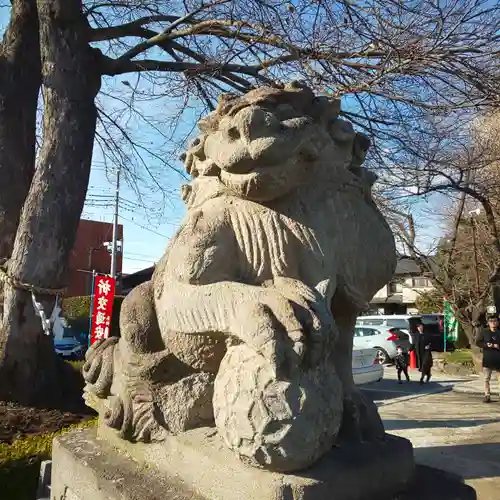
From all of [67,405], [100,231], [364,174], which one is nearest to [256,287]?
[364,174]

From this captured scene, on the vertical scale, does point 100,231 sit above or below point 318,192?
above

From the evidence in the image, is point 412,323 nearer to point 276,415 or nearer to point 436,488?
point 436,488

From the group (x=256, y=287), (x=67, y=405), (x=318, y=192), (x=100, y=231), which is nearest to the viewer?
(x=256, y=287)

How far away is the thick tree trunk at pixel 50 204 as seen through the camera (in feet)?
17.5

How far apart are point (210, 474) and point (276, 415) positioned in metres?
0.35

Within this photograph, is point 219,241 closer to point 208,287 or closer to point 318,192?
point 208,287

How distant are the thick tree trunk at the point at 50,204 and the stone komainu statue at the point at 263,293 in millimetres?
3664

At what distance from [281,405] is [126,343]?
30.2 inches

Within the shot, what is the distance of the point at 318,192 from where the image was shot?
185 centimetres

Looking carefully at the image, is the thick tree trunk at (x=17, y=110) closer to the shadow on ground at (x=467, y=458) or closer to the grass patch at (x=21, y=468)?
the grass patch at (x=21, y=468)

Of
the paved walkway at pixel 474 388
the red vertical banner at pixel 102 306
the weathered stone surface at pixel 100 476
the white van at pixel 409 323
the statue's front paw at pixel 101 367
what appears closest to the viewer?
the weathered stone surface at pixel 100 476

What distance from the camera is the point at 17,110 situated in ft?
19.5

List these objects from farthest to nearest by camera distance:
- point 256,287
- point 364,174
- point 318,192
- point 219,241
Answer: point 364,174 < point 318,192 < point 219,241 < point 256,287

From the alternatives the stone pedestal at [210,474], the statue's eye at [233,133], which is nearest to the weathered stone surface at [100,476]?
the stone pedestal at [210,474]
